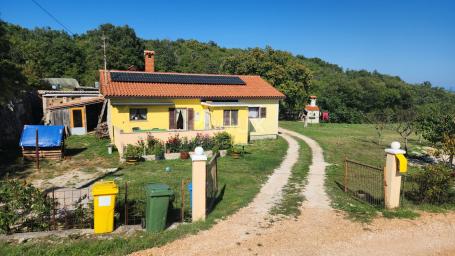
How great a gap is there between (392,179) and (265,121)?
15486 mm

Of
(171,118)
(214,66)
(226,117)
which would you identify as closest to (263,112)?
(226,117)

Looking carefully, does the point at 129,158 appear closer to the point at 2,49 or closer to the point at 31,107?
the point at 2,49

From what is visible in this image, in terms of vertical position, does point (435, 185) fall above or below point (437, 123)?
below

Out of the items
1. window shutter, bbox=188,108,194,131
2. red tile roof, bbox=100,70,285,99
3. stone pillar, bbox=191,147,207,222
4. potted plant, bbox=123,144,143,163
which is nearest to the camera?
stone pillar, bbox=191,147,207,222

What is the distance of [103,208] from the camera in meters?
7.70

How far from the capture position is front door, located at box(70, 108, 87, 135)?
2428cm

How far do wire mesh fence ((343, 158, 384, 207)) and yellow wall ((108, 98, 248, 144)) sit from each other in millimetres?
7949

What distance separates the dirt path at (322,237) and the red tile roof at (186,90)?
13.7 metres

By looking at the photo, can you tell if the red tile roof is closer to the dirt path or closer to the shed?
the shed

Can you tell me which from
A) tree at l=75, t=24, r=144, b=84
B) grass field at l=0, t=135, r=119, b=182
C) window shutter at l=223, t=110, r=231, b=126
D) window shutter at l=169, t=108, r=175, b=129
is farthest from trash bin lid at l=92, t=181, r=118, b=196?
tree at l=75, t=24, r=144, b=84

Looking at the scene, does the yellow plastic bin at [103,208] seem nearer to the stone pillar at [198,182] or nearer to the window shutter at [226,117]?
the stone pillar at [198,182]

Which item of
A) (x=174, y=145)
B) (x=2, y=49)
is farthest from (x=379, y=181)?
(x=2, y=49)

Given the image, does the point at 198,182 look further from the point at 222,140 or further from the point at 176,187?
the point at 222,140

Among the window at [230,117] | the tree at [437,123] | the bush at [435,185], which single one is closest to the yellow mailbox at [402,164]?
the bush at [435,185]
